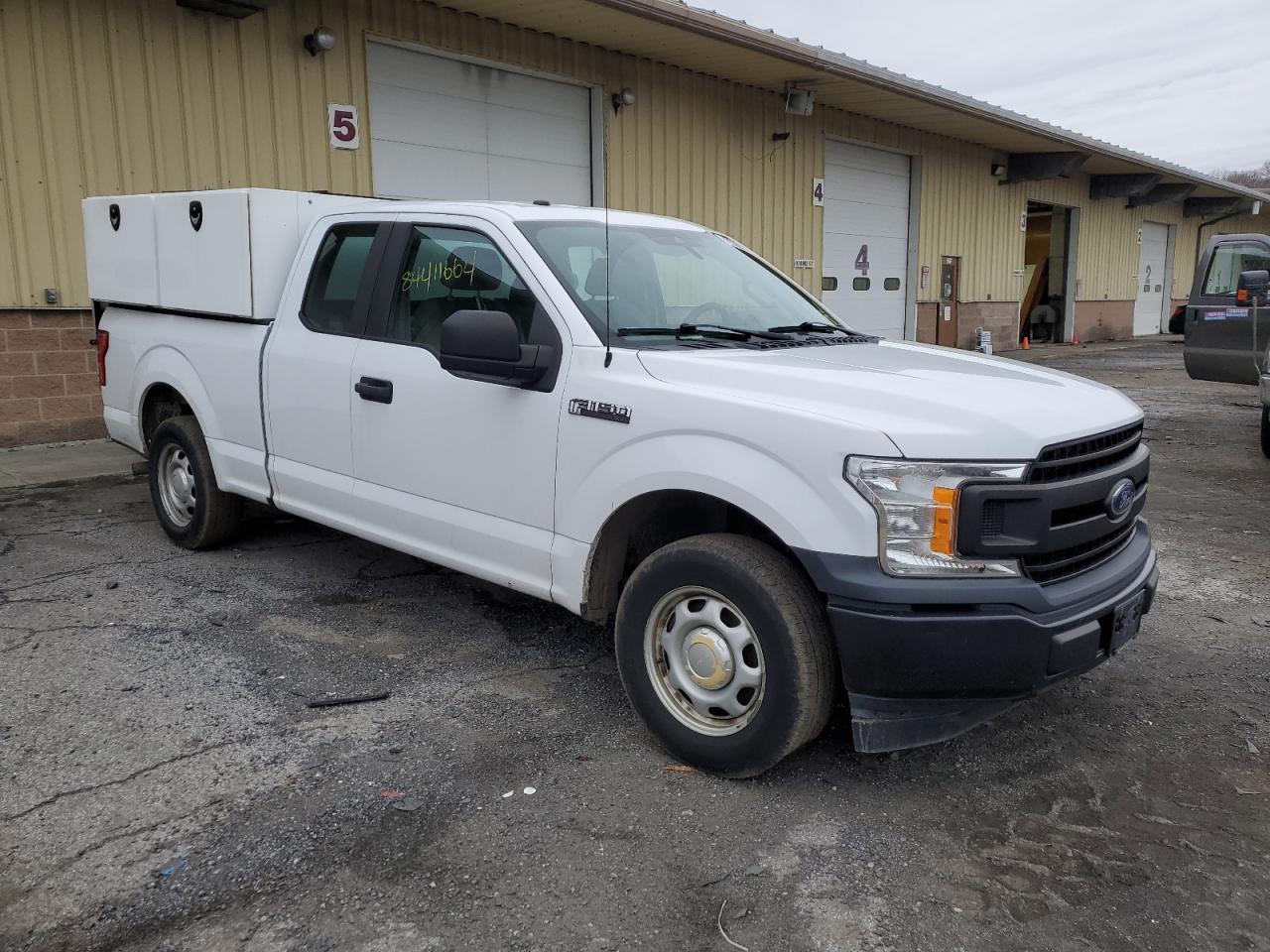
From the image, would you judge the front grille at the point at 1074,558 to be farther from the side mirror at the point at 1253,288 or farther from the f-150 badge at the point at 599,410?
the side mirror at the point at 1253,288

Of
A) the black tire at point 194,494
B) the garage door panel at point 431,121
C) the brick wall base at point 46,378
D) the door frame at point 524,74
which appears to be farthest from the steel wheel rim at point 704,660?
the garage door panel at point 431,121

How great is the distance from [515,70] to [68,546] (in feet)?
25.9

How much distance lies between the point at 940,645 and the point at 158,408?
5.00 m

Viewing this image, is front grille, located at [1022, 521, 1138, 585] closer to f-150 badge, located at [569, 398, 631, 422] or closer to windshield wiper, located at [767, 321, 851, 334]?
f-150 badge, located at [569, 398, 631, 422]

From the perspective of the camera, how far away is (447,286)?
430 centimetres

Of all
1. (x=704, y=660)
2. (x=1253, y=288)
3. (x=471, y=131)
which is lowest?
(x=704, y=660)

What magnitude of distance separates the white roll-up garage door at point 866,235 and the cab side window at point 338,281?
12797 mm

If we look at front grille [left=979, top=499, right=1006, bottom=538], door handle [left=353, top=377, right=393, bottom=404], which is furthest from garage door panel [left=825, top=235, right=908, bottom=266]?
front grille [left=979, top=499, right=1006, bottom=538]

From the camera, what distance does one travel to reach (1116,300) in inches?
1113

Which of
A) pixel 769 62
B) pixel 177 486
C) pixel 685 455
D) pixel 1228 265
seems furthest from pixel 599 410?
pixel 769 62

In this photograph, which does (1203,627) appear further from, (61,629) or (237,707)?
(61,629)

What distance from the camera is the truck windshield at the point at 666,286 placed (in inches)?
154

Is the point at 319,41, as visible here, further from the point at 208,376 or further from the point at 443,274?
the point at 443,274

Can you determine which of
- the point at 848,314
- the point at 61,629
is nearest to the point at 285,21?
the point at 61,629
